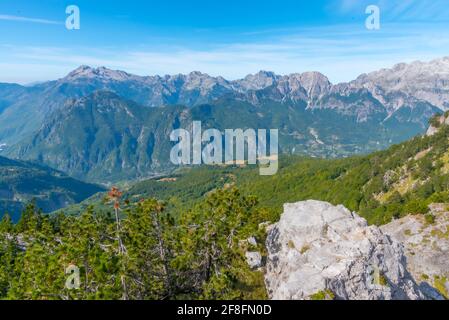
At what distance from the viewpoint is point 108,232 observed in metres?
37.5

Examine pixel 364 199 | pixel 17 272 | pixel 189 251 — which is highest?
pixel 189 251

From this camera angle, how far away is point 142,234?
35531 millimetres

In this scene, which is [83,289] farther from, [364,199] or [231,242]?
[364,199]

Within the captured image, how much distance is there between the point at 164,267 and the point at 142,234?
161 inches

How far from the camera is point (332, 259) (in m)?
32.6

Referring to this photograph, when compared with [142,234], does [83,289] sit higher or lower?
lower

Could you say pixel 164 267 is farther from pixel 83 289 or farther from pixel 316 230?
pixel 316 230

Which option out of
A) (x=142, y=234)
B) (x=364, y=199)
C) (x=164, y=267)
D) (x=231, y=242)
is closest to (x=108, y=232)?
(x=142, y=234)

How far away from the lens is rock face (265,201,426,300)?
30109 millimetres

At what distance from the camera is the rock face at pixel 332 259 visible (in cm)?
3011

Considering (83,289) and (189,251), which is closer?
(83,289)
